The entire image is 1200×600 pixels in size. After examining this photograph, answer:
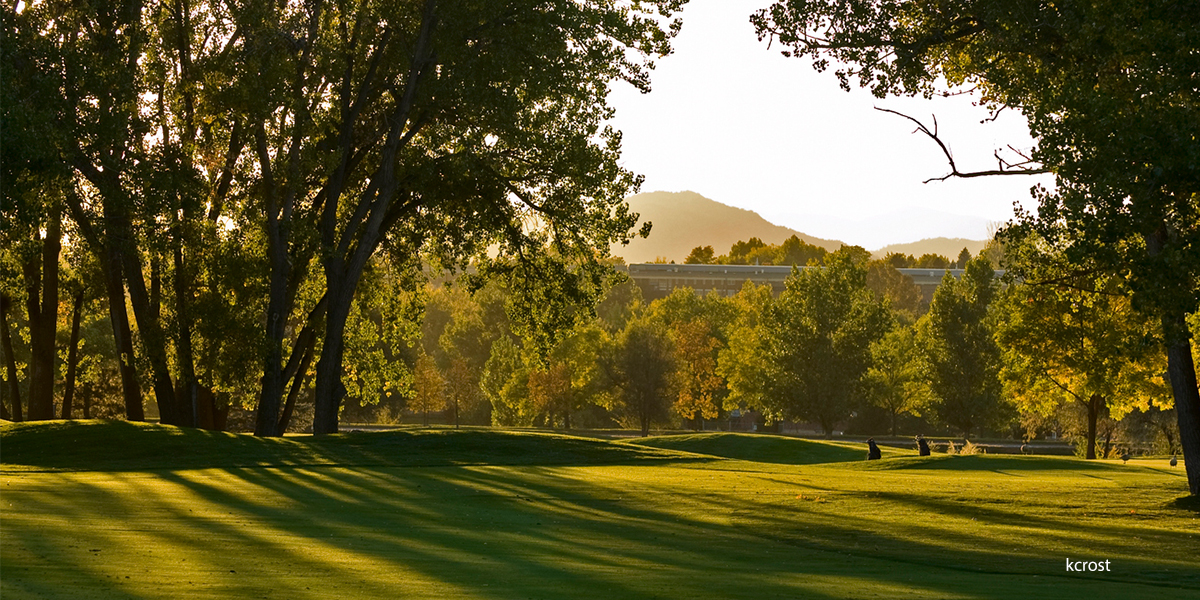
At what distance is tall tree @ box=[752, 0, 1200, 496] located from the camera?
15477 millimetres

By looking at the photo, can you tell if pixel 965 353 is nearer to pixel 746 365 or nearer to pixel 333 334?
pixel 746 365

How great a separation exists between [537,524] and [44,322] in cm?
2456

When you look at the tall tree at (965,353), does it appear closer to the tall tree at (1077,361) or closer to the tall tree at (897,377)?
the tall tree at (897,377)

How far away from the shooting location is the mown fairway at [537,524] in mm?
10617

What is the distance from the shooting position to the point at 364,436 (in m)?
31.2

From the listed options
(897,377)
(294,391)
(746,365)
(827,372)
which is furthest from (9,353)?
(897,377)

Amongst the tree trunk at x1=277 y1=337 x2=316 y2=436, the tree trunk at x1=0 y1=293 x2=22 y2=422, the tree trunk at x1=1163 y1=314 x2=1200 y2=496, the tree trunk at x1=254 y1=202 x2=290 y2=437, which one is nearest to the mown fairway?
the tree trunk at x1=1163 y1=314 x2=1200 y2=496

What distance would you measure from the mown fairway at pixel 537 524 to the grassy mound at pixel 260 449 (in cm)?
10

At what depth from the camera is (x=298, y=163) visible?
29703 millimetres

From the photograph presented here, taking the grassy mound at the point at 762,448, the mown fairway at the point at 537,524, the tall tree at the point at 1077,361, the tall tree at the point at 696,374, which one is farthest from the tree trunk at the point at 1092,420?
the tall tree at the point at 696,374

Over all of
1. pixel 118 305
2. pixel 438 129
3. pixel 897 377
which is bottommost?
pixel 897 377

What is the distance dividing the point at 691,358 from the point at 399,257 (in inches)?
1617

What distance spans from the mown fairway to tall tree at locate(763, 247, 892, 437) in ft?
118

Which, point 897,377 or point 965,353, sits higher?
point 965,353
